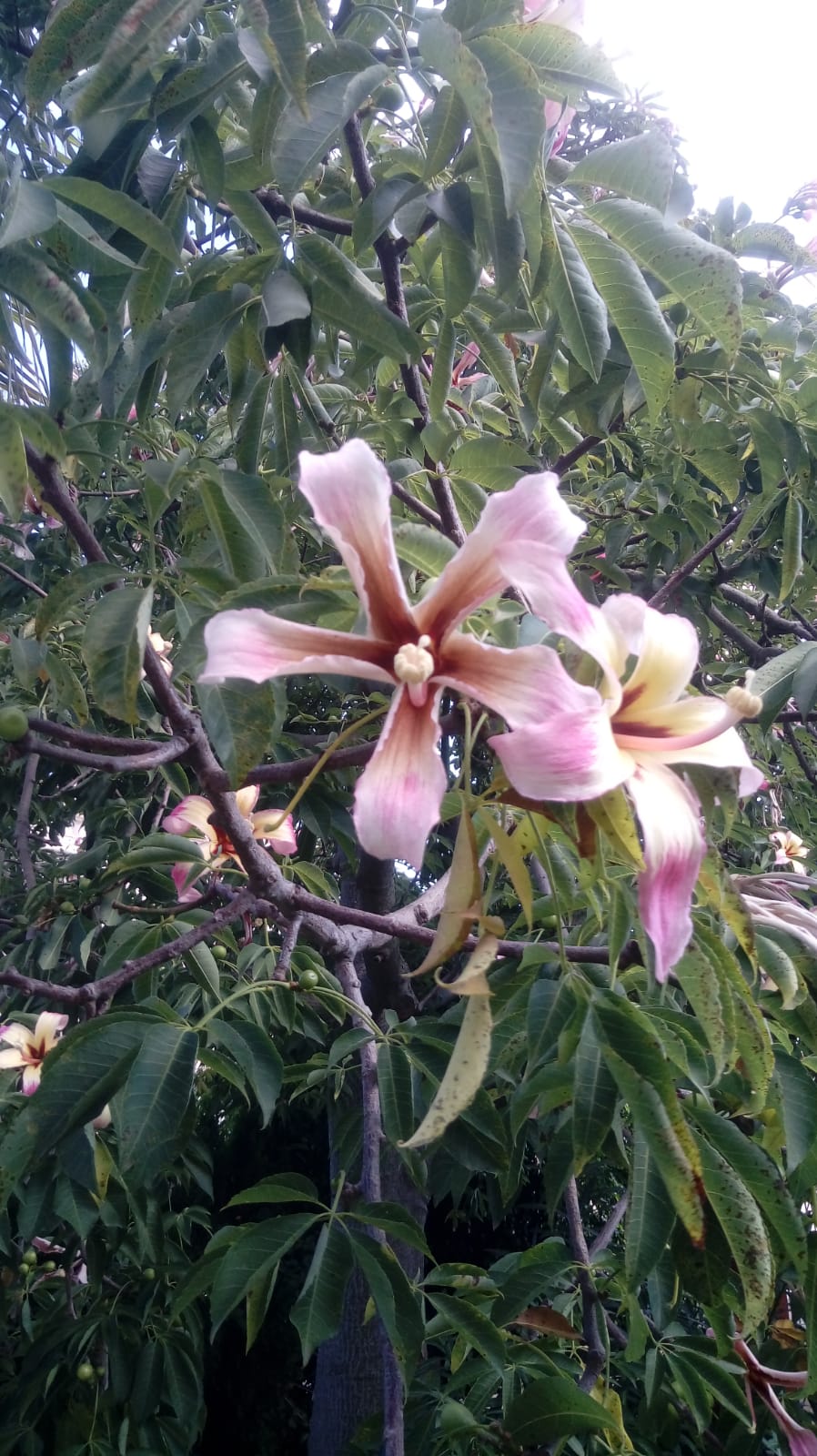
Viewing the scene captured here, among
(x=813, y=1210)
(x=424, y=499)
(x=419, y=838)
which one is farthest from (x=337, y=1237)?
(x=424, y=499)

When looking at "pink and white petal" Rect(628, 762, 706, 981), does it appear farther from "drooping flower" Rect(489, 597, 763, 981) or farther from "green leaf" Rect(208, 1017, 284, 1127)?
"green leaf" Rect(208, 1017, 284, 1127)

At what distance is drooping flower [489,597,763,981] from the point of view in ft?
1.53

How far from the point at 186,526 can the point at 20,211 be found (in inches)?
17.1

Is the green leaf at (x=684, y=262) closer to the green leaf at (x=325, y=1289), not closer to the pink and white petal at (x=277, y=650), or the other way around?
the pink and white petal at (x=277, y=650)

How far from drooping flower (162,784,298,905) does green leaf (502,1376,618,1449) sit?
68 cm

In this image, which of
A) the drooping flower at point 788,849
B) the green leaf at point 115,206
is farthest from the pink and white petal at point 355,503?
the drooping flower at point 788,849

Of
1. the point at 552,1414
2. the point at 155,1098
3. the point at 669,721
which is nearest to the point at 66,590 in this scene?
Result: the point at 155,1098

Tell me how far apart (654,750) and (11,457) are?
57 centimetres

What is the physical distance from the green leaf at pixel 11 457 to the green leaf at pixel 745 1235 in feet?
2.58

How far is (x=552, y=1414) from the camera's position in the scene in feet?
3.05

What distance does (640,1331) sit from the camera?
1.03m

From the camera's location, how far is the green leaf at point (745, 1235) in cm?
72

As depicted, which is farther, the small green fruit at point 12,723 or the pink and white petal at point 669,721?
the small green fruit at point 12,723

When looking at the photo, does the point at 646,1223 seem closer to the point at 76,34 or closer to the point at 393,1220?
the point at 393,1220
